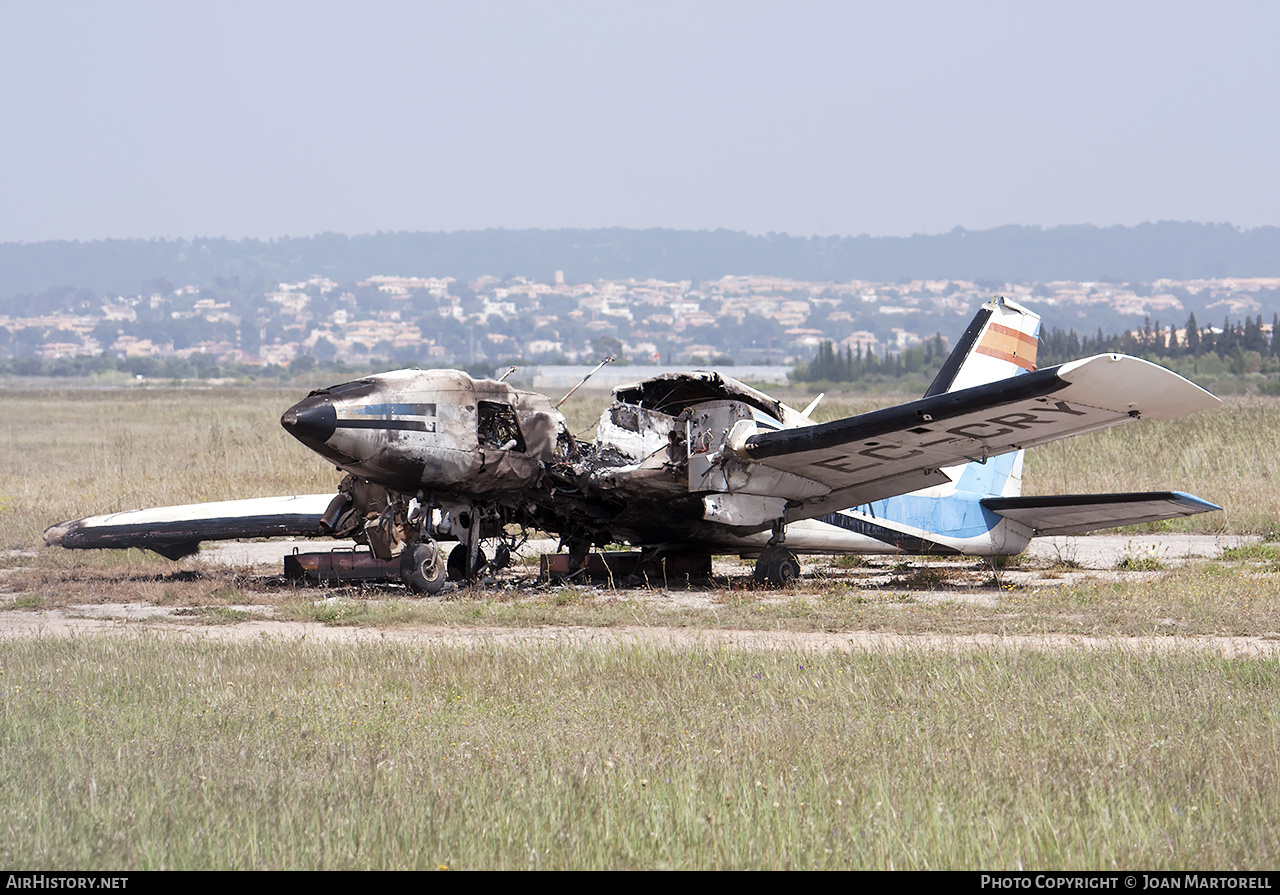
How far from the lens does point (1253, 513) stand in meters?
22.0

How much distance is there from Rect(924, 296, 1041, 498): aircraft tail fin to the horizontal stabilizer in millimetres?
448

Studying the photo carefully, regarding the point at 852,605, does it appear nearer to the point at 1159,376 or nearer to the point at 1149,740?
the point at 1159,376

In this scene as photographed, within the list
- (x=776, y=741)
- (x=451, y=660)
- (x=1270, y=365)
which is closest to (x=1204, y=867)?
(x=776, y=741)

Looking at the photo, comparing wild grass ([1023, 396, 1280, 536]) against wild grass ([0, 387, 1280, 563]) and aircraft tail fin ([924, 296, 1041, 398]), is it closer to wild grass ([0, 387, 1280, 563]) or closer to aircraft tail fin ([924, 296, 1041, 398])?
wild grass ([0, 387, 1280, 563])

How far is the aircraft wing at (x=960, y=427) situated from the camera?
471 inches

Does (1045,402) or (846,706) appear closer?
(846,706)

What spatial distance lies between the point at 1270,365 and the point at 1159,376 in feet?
255

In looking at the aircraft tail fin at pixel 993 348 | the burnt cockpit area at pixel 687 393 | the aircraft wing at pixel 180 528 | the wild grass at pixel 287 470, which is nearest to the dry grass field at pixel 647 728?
the aircraft wing at pixel 180 528

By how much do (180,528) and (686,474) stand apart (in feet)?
23.7

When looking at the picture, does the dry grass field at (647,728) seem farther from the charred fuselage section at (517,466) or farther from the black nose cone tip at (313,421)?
the black nose cone tip at (313,421)

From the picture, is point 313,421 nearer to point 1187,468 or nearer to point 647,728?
point 647,728

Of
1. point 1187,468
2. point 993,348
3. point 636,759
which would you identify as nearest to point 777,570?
point 993,348

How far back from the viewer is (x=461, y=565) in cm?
1611

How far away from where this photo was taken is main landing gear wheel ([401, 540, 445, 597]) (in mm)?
15133
